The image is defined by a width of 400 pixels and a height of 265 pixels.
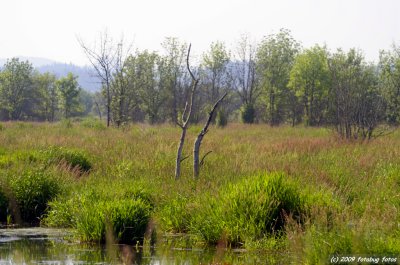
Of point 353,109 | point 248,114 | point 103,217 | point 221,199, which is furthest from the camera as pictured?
point 248,114

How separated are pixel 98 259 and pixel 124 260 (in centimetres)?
73

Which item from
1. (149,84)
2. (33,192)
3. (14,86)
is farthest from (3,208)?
(14,86)

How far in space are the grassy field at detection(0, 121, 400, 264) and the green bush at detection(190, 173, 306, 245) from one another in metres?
0.02

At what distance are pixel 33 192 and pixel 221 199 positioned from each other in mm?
4153

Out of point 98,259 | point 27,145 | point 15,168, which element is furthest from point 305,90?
point 98,259

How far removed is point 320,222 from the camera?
368 inches

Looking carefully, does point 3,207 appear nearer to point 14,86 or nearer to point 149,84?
point 149,84

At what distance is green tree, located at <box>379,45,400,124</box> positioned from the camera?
54494mm

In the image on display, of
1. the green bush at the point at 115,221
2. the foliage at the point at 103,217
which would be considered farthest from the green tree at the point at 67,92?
the green bush at the point at 115,221

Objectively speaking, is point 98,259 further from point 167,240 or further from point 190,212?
point 190,212

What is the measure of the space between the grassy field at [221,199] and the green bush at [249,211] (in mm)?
19

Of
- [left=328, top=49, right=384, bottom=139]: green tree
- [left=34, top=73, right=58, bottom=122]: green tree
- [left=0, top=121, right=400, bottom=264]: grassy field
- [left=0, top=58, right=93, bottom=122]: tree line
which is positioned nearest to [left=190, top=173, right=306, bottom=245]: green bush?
[left=0, top=121, right=400, bottom=264]: grassy field

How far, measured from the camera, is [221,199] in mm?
10984

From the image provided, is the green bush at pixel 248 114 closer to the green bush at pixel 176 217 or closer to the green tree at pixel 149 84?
the green tree at pixel 149 84
